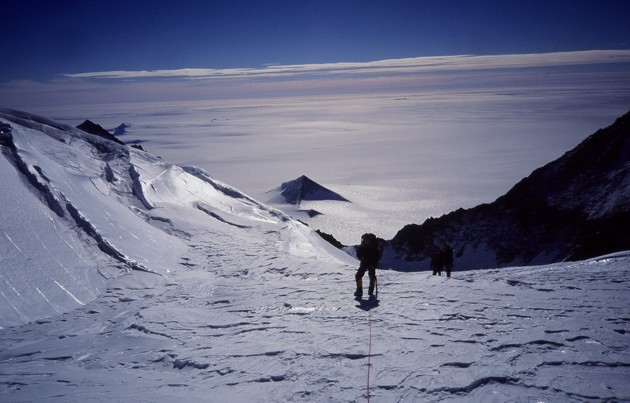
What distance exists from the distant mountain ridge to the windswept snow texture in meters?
34.3

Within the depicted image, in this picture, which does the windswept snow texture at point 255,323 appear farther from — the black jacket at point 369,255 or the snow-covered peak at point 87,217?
the black jacket at point 369,255

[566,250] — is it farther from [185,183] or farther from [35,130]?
[35,130]

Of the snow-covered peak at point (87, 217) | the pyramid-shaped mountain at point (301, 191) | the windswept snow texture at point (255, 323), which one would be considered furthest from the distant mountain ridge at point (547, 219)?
the pyramid-shaped mountain at point (301, 191)

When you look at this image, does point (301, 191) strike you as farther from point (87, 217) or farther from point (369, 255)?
point (369, 255)

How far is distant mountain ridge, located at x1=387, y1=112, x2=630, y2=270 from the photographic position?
4144 cm

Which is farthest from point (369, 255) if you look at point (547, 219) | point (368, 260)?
point (547, 219)

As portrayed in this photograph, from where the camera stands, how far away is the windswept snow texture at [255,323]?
5.77 meters

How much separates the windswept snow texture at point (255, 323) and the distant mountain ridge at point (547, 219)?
3426 cm

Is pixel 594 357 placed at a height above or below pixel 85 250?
below

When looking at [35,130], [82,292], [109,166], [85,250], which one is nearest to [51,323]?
[82,292]

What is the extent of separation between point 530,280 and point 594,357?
15.4ft

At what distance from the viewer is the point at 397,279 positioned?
1142 cm

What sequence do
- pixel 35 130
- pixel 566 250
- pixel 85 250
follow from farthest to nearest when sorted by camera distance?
pixel 566 250, pixel 35 130, pixel 85 250

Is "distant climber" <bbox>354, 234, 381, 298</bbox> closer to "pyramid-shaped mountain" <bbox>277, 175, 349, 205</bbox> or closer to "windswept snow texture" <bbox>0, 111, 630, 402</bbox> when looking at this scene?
"windswept snow texture" <bbox>0, 111, 630, 402</bbox>
